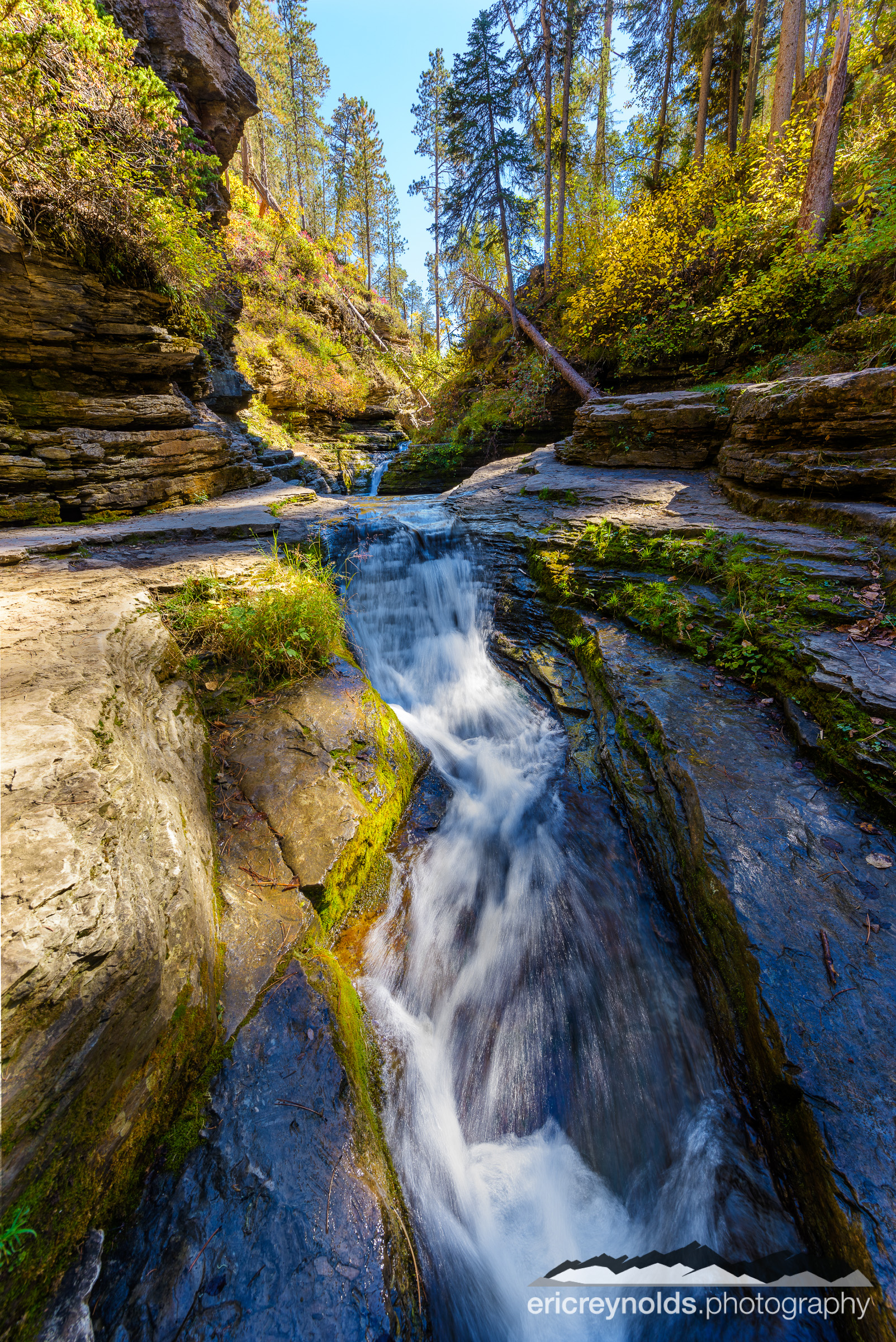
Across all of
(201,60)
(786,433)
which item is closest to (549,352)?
(786,433)

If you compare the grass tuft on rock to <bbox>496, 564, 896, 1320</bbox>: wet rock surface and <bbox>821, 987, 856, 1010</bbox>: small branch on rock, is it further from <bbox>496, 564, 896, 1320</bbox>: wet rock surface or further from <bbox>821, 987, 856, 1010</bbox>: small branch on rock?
<bbox>821, 987, 856, 1010</bbox>: small branch on rock

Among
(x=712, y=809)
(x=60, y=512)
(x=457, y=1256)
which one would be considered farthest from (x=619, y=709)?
(x=60, y=512)

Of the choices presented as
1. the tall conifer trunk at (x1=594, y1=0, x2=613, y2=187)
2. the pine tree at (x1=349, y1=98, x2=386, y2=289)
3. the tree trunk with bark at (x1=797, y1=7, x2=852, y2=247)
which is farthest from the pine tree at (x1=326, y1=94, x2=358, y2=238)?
the tree trunk with bark at (x1=797, y1=7, x2=852, y2=247)

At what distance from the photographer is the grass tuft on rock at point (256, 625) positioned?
3686mm

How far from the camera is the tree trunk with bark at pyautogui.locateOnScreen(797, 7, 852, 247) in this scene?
752cm

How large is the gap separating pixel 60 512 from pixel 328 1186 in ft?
21.7

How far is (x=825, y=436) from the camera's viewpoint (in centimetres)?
492

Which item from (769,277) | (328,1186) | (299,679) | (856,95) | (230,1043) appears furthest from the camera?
(856,95)

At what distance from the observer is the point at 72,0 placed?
574 centimetres

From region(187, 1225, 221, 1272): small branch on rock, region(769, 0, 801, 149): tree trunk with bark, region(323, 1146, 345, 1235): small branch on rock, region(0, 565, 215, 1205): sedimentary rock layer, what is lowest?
region(323, 1146, 345, 1235): small branch on rock

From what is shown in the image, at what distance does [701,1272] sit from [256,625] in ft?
13.7

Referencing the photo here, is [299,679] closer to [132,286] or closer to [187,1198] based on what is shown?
[187,1198]

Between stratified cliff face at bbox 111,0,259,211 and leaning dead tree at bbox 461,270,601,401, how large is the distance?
6228 millimetres

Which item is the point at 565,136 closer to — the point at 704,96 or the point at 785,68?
the point at 704,96
